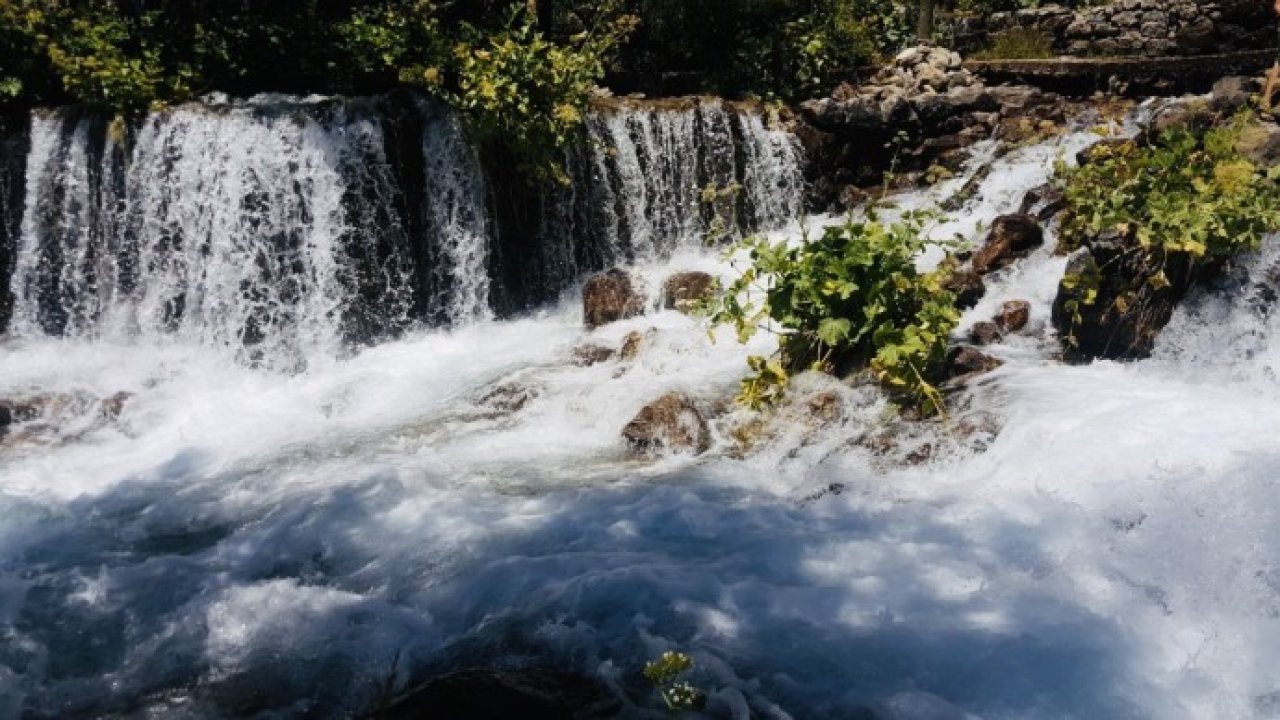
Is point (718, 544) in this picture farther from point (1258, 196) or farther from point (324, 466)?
point (1258, 196)

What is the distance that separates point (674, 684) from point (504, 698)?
69 cm

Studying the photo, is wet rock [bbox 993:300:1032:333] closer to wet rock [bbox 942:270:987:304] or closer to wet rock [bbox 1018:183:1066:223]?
wet rock [bbox 942:270:987:304]

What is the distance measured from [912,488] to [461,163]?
6.28 meters

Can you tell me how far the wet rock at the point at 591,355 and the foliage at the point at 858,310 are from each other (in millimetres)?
1759

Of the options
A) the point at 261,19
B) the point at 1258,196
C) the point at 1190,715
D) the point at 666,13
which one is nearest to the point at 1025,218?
the point at 1258,196

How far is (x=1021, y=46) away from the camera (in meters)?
13.6

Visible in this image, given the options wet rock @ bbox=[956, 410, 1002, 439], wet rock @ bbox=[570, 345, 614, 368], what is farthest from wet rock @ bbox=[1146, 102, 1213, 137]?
wet rock @ bbox=[570, 345, 614, 368]

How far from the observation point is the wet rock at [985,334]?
7484 mm

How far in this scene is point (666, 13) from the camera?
13.6 meters

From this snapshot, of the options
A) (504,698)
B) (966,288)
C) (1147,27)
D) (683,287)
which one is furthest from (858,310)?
(1147,27)

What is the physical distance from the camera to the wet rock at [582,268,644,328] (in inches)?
374

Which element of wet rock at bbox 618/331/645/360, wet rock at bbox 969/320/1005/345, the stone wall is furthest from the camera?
the stone wall

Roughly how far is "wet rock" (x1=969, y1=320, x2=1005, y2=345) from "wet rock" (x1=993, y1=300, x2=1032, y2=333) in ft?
0.37

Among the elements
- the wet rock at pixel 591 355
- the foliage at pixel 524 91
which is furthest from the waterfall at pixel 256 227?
the wet rock at pixel 591 355
